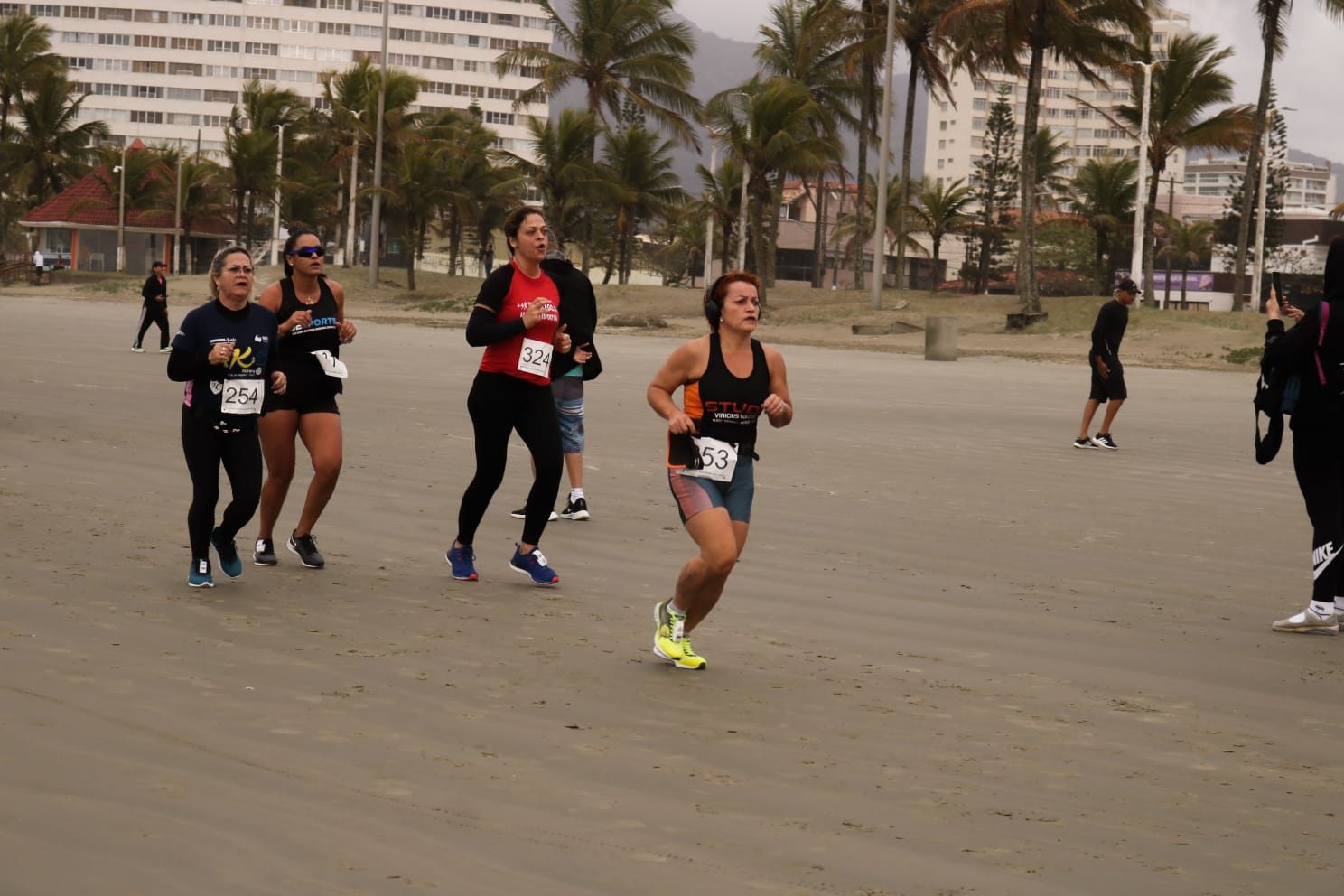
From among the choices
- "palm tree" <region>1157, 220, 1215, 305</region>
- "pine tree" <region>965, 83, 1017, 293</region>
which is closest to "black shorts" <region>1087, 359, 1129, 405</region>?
"pine tree" <region>965, 83, 1017, 293</region>

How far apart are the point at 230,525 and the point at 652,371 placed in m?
17.9

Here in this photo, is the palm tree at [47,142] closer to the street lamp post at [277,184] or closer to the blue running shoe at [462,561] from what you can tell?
the street lamp post at [277,184]

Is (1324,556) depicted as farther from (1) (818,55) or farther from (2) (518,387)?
(1) (818,55)

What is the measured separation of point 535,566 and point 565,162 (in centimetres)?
4980

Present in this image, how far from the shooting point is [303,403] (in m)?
7.74

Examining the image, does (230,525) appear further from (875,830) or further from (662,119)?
(662,119)

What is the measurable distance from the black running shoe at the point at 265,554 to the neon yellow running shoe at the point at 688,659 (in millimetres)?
2673

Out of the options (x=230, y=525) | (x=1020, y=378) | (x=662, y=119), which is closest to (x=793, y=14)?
(x=662, y=119)

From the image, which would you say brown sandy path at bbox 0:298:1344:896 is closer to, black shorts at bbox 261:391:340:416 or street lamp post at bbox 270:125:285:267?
black shorts at bbox 261:391:340:416

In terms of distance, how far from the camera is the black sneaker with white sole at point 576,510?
990cm

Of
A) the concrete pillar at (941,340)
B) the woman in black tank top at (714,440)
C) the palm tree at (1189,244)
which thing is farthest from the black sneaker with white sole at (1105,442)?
the palm tree at (1189,244)

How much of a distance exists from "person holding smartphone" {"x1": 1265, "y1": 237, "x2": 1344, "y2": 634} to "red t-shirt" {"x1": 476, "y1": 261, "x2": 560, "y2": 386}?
10.8 feet

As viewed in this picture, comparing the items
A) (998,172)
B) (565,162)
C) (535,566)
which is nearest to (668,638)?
(535,566)

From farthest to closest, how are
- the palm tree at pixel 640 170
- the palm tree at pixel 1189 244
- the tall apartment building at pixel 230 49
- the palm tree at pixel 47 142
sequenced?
the tall apartment building at pixel 230 49 → the palm tree at pixel 1189 244 → the palm tree at pixel 47 142 → the palm tree at pixel 640 170
